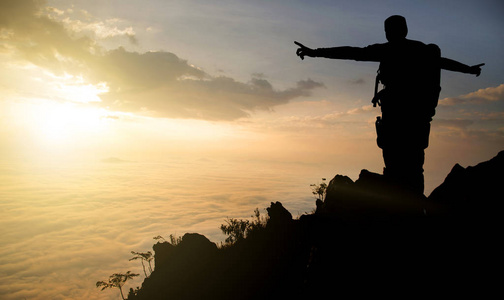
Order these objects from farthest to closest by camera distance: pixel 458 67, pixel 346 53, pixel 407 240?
pixel 458 67 → pixel 346 53 → pixel 407 240

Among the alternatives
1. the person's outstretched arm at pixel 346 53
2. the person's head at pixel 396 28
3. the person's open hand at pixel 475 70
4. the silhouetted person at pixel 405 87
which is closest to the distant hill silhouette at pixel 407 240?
the silhouetted person at pixel 405 87

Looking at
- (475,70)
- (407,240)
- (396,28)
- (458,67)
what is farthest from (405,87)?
(407,240)

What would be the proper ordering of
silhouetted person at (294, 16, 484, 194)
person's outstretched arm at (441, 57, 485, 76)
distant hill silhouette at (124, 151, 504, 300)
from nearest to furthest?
distant hill silhouette at (124, 151, 504, 300) → silhouetted person at (294, 16, 484, 194) → person's outstretched arm at (441, 57, 485, 76)

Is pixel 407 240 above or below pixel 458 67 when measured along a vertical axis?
below

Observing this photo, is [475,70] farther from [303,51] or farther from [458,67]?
[303,51]

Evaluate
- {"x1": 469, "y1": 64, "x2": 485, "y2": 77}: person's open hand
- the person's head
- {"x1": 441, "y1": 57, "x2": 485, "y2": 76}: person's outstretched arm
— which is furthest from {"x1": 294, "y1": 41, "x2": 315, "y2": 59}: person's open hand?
{"x1": 469, "y1": 64, "x2": 485, "y2": 77}: person's open hand

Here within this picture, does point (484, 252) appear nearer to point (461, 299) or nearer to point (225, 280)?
point (461, 299)

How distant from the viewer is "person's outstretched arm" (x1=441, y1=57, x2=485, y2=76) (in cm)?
561

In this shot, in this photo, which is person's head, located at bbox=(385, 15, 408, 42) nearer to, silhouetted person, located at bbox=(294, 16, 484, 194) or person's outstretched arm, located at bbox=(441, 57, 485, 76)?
silhouetted person, located at bbox=(294, 16, 484, 194)

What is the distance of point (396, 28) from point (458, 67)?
1.91m

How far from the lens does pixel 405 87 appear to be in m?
5.41

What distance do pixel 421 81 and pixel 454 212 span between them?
3.06 metres

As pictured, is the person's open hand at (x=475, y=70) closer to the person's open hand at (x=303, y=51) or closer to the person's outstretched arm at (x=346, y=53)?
the person's outstretched arm at (x=346, y=53)

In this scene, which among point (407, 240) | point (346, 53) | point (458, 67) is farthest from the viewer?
point (458, 67)
